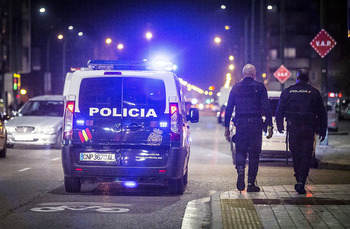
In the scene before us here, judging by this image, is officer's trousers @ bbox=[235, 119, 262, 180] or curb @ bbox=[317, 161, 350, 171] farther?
curb @ bbox=[317, 161, 350, 171]

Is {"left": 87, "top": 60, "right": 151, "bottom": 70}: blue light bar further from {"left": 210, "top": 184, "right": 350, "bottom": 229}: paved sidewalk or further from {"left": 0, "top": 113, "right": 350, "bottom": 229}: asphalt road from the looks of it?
{"left": 210, "top": 184, "right": 350, "bottom": 229}: paved sidewalk

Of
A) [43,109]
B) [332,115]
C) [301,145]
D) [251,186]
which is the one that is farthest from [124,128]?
[332,115]

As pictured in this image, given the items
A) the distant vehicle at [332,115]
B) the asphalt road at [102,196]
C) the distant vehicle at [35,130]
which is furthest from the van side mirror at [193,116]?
the distant vehicle at [332,115]

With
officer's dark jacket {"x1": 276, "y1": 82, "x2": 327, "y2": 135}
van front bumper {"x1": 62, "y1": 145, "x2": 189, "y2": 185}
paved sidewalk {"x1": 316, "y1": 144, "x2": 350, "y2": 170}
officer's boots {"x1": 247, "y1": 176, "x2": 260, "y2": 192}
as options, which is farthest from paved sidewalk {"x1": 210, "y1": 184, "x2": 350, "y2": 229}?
paved sidewalk {"x1": 316, "y1": 144, "x2": 350, "y2": 170}

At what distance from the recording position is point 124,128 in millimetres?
11633

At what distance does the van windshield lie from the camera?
2502cm

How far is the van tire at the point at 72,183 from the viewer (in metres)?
11.9

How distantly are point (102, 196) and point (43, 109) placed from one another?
14065 mm

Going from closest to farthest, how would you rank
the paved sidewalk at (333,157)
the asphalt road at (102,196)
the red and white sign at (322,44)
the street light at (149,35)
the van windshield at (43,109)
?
the asphalt road at (102,196) → the paved sidewalk at (333,157) → the red and white sign at (322,44) → the van windshield at (43,109) → the street light at (149,35)

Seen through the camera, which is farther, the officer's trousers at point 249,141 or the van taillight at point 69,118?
the van taillight at point 69,118

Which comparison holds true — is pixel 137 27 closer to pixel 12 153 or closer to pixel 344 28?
pixel 12 153

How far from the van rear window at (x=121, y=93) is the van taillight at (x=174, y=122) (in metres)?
0.15

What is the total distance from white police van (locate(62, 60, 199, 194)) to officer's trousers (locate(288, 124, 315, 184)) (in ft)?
5.82

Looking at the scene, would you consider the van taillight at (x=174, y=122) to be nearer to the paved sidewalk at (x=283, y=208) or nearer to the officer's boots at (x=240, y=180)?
the officer's boots at (x=240, y=180)
